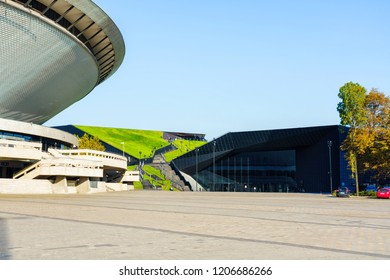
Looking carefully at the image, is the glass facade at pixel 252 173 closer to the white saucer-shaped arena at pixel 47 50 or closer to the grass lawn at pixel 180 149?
the grass lawn at pixel 180 149

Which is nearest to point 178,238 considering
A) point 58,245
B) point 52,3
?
point 58,245

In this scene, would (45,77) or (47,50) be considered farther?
(45,77)

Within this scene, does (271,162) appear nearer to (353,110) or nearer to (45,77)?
(353,110)

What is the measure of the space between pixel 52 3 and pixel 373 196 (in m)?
43.5

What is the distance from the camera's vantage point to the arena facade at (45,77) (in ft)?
154

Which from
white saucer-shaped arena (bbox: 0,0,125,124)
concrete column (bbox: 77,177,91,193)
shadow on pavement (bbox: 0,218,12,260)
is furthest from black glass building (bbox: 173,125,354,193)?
shadow on pavement (bbox: 0,218,12,260)

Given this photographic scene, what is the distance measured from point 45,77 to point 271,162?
56.1 m

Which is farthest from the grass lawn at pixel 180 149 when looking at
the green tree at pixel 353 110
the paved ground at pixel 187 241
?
the paved ground at pixel 187 241

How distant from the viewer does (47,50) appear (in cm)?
5169

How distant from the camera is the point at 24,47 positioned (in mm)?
49281

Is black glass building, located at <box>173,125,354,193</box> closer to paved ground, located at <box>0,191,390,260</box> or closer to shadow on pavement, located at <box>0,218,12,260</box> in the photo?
paved ground, located at <box>0,191,390,260</box>

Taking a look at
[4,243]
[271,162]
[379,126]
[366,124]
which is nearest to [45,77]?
[366,124]

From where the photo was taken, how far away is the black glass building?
86938mm

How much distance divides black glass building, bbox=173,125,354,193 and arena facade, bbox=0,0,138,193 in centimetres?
3648
